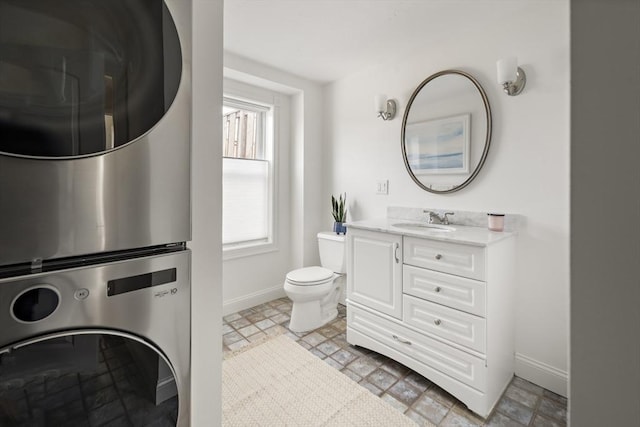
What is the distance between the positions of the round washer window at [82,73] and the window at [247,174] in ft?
6.61

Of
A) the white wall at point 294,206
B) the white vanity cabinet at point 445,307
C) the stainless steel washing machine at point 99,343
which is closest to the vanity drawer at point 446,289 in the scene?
the white vanity cabinet at point 445,307

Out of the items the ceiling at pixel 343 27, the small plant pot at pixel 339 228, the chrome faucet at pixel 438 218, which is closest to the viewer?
the ceiling at pixel 343 27

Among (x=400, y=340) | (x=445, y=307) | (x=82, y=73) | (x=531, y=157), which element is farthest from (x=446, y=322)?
(x=82, y=73)

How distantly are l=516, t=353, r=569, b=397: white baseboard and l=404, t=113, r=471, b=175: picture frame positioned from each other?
50.1 inches

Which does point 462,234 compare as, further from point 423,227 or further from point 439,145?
point 439,145

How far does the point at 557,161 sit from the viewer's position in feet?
Answer: 5.34

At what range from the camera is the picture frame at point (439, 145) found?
200 centimetres

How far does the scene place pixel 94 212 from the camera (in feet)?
1.96

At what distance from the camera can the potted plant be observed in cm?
277

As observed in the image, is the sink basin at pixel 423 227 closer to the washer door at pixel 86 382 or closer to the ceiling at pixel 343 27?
the ceiling at pixel 343 27

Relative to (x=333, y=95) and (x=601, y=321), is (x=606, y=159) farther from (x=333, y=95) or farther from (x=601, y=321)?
(x=333, y=95)

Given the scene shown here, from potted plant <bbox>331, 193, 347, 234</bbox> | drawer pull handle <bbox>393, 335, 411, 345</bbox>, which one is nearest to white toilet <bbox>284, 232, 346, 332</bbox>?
potted plant <bbox>331, 193, 347, 234</bbox>

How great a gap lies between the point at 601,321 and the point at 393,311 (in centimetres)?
163

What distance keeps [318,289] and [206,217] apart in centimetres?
158
